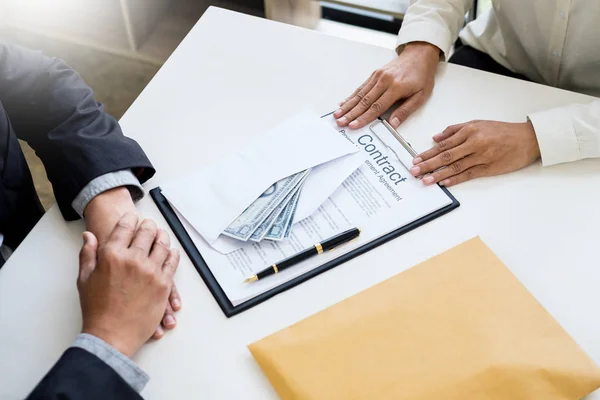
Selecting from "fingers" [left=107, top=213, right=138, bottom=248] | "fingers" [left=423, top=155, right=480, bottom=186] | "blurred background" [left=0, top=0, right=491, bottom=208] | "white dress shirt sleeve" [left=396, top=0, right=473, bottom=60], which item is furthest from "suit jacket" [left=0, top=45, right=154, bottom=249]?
"blurred background" [left=0, top=0, right=491, bottom=208]

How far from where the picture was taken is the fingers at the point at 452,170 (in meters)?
0.96

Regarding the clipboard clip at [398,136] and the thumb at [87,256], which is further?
the clipboard clip at [398,136]

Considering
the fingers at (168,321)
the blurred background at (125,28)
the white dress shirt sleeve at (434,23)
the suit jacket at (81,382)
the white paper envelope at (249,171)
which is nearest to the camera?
the suit jacket at (81,382)

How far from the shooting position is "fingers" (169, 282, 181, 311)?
0.83m

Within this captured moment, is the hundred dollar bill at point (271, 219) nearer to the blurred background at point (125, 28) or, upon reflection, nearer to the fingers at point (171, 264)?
the fingers at point (171, 264)

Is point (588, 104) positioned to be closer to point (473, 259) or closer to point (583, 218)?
point (583, 218)

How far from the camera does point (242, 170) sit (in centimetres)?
98

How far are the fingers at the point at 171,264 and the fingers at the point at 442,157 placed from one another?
0.39 meters

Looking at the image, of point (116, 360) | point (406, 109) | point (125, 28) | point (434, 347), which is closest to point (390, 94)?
point (406, 109)

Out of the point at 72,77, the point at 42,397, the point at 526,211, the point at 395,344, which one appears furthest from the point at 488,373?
the point at 72,77

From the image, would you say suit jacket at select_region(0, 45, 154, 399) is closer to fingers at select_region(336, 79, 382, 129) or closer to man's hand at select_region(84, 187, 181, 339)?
man's hand at select_region(84, 187, 181, 339)

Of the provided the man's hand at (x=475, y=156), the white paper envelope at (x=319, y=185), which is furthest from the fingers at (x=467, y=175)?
the white paper envelope at (x=319, y=185)

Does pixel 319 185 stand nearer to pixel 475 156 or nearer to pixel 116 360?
pixel 475 156

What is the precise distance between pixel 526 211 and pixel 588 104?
0.84 feet
